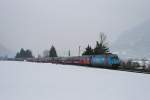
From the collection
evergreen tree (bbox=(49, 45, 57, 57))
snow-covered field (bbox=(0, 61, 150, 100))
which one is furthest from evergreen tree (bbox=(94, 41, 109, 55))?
snow-covered field (bbox=(0, 61, 150, 100))

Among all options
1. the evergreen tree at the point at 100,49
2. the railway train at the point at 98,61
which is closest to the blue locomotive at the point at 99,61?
the railway train at the point at 98,61

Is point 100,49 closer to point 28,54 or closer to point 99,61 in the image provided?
point 99,61

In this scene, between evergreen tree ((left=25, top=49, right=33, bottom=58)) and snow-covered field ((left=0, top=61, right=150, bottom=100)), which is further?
evergreen tree ((left=25, top=49, right=33, bottom=58))

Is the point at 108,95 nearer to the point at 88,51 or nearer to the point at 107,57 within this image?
the point at 107,57

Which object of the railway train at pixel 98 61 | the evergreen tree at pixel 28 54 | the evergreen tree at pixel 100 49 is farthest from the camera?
the evergreen tree at pixel 28 54

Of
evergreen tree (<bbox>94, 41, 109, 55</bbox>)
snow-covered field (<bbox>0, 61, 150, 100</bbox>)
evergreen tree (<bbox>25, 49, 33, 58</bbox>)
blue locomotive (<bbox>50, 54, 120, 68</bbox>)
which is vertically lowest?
snow-covered field (<bbox>0, 61, 150, 100</bbox>)

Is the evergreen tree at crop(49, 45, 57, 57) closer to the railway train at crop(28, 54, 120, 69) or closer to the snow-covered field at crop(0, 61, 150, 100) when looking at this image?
the railway train at crop(28, 54, 120, 69)

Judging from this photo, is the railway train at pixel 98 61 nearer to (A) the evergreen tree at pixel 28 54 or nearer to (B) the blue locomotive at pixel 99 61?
(B) the blue locomotive at pixel 99 61

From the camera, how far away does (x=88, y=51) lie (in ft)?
233

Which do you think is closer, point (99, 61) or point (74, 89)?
point (74, 89)

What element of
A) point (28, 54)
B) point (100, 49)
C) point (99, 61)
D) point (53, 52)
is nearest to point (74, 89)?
point (99, 61)

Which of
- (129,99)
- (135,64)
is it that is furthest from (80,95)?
(135,64)

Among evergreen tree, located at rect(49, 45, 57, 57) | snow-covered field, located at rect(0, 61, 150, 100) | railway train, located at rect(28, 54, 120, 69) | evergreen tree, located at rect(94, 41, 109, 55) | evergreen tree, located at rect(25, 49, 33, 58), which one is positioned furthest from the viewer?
evergreen tree, located at rect(25, 49, 33, 58)

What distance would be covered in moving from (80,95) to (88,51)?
61617mm
